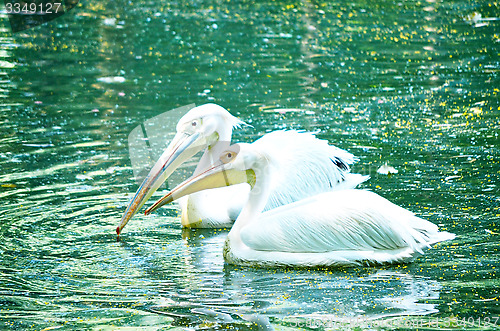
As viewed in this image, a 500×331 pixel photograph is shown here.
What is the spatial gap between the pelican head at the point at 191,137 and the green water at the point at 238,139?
0.44 metres

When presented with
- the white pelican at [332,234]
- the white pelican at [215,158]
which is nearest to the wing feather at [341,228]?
the white pelican at [332,234]

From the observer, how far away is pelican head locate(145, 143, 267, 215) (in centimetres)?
484

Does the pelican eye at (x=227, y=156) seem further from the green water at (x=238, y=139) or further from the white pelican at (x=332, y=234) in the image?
the green water at (x=238, y=139)

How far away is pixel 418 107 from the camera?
8102 mm

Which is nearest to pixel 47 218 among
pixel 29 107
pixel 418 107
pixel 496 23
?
pixel 29 107

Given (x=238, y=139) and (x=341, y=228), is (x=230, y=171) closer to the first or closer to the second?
(x=341, y=228)

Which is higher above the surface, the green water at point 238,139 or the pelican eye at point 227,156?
the pelican eye at point 227,156

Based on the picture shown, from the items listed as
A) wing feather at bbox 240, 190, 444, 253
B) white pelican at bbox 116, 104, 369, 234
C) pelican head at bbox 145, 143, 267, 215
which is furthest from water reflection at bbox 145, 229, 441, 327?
white pelican at bbox 116, 104, 369, 234

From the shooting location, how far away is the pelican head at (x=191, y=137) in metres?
5.23

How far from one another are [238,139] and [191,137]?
186 centimetres

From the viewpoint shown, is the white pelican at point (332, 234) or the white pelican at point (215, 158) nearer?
the white pelican at point (332, 234)

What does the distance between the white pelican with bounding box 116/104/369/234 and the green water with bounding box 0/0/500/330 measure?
0.15 metres

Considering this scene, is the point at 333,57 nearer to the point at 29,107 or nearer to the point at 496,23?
the point at 496,23

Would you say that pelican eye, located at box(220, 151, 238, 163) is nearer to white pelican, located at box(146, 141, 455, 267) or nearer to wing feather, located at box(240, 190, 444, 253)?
white pelican, located at box(146, 141, 455, 267)
